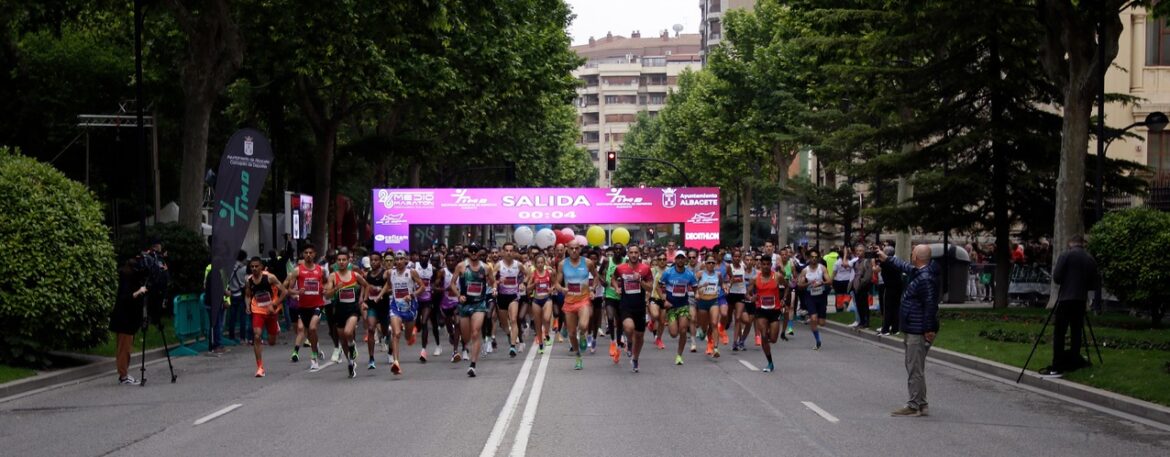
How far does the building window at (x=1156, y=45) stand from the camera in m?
43.4

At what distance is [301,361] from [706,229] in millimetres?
25445

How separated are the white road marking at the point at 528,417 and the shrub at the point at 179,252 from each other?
37.2 ft

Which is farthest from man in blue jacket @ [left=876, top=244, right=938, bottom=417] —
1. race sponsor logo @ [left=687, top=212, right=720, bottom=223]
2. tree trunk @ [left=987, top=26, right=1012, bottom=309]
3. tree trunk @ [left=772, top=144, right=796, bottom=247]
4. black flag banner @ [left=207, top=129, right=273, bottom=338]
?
tree trunk @ [left=772, top=144, right=796, bottom=247]

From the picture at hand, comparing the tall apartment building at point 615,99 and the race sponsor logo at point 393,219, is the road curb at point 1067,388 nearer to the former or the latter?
the race sponsor logo at point 393,219

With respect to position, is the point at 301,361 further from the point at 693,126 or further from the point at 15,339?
the point at 693,126

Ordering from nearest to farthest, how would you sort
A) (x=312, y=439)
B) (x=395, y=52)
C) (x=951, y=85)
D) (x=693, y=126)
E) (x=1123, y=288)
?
(x=312, y=439) < (x=1123, y=288) < (x=951, y=85) < (x=395, y=52) < (x=693, y=126)

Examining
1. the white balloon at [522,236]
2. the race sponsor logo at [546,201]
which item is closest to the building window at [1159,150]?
the race sponsor logo at [546,201]

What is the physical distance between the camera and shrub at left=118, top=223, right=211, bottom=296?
2761cm

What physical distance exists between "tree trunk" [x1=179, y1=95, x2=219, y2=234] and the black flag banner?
2.95 m

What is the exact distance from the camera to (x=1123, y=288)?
24.7 m

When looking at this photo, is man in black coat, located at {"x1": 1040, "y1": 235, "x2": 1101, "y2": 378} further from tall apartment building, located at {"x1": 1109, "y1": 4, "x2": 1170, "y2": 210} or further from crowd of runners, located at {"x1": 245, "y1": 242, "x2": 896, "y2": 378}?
tall apartment building, located at {"x1": 1109, "y1": 4, "x2": 1170, "y2": 210}

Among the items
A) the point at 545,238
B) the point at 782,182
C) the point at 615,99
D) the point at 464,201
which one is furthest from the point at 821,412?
the point at 615,99

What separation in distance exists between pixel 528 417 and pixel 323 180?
94.9 feet

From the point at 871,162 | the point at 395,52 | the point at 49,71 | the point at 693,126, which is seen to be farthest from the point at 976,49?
the point at 693,126
